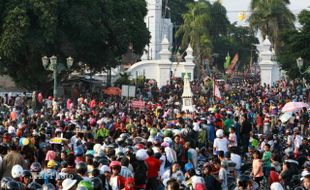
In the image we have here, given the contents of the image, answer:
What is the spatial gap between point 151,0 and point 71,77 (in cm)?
3418

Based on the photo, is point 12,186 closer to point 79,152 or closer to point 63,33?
point 79,152

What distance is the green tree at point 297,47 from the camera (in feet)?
165

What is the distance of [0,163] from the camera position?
623 inches

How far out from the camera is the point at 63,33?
48188 mm

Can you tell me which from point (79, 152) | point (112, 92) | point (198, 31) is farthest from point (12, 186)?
point (198, 31)

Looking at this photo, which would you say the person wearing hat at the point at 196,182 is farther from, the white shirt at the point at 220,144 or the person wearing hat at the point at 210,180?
the white shirt at the point at 220,144

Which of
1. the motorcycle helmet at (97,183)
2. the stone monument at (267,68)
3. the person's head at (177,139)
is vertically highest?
the stone monument at (267,68)

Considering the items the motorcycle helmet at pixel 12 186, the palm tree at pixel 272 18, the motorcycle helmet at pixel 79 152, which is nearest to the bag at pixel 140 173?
the motorcycle helmet at pixel 79 152

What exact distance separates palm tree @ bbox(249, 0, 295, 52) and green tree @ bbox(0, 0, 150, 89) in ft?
90.1

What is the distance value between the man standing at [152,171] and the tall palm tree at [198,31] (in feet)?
205

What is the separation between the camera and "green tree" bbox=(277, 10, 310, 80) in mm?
50188

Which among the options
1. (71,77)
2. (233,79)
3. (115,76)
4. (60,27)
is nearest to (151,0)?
(233,79)

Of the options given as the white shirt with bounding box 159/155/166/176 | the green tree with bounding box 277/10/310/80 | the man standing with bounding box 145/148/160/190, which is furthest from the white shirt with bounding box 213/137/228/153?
the green tree with bounding box 277/10/310/80

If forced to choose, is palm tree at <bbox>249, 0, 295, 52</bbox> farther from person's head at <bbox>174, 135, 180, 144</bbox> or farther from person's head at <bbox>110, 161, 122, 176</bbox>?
person's head at <bbox>110, 161, 122, 176</bbox>
